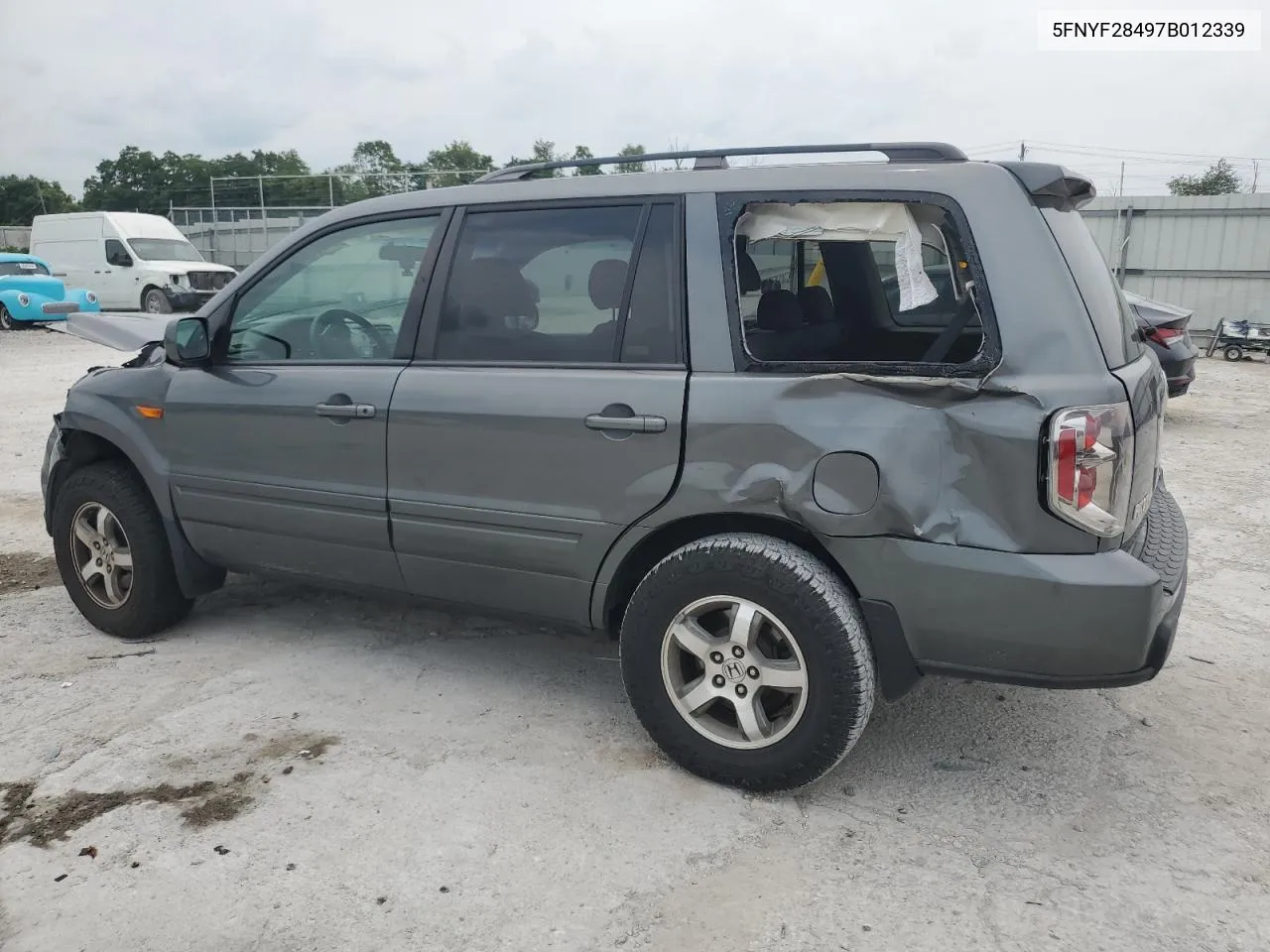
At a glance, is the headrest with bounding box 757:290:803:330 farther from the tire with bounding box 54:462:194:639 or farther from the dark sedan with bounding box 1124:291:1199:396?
the dark sedan with bounding box 1124:291:1199:396

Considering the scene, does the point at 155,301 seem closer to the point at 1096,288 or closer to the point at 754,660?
the point at 754,660

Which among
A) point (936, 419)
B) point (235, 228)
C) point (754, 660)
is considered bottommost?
point (754, 660)

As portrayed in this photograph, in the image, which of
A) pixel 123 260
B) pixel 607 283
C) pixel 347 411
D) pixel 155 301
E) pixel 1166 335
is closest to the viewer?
pixel 607 283

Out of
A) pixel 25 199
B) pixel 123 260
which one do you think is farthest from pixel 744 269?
pixel 25 199

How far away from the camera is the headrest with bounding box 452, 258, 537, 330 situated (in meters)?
3.32

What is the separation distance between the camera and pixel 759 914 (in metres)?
2.46

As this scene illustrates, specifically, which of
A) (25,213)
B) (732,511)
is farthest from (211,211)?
(25,213)

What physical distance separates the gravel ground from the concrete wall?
45.2 feet

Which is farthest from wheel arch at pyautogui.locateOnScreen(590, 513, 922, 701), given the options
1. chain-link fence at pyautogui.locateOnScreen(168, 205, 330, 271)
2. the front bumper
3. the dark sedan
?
chain-link fence at pyautogui.locateOnScreen(168, 205, 330, 271)

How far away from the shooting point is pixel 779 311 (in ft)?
10.5

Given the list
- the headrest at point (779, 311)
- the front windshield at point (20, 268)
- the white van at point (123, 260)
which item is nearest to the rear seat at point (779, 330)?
the headrest at point (779, 311)

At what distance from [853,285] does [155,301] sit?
19.8m

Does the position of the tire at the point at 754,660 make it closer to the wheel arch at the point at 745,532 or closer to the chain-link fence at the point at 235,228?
the wheel arch at the point at 745,532

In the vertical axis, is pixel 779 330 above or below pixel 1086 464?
above
